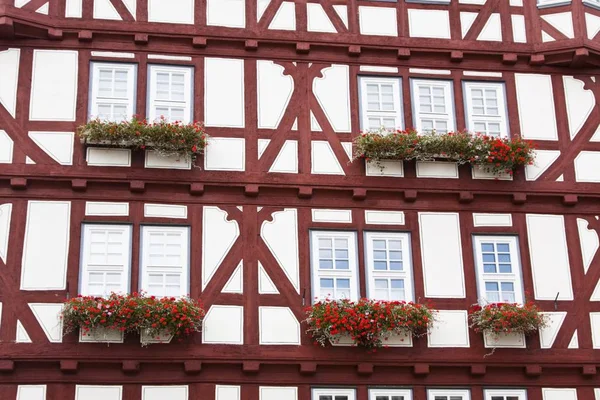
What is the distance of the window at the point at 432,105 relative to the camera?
67.3 ft

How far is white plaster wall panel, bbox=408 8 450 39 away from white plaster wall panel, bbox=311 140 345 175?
2.86 m

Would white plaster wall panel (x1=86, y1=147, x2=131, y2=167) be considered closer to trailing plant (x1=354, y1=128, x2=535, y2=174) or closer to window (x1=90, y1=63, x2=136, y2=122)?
window (x1=90, y1=63, x2=136, y2=122)

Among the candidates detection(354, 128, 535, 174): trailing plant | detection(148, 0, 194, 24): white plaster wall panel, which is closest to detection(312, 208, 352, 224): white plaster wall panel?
detection(354, 128, 535, 174): trailing plant

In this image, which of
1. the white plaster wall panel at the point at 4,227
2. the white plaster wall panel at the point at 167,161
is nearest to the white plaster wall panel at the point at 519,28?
the white plaster wall panel at the point at 167,161

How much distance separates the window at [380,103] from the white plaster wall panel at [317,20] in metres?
1.14

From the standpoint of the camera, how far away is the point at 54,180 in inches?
752

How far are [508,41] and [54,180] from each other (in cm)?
860

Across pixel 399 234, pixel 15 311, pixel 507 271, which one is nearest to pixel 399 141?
pixel 399 234

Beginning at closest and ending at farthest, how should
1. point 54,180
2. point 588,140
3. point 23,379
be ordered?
1. point 23,379
2. point 54,180
3. point 588,140

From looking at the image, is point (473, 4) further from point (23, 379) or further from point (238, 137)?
point (23, 379)

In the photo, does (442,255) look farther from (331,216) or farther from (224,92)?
(224,92)

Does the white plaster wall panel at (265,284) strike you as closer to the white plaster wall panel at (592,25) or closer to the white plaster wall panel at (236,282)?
the white plaster wall panel at (236,282)

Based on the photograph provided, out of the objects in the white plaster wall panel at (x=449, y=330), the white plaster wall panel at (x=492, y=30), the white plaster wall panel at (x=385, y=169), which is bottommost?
the white plaster wall panel at (x=449, y=330)

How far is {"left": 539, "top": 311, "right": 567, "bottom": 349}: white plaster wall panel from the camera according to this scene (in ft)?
63.1
